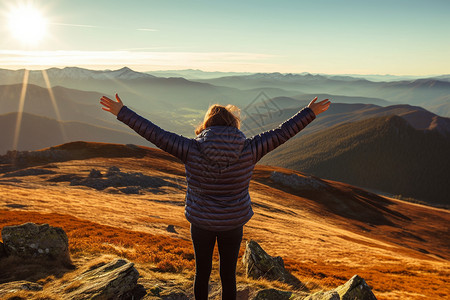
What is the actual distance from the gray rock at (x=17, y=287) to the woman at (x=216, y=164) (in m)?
4.69

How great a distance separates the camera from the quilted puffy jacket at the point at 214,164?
326cm

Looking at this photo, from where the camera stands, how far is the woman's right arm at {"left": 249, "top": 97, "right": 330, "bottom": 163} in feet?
11.6

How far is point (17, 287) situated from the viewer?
5.87 metres

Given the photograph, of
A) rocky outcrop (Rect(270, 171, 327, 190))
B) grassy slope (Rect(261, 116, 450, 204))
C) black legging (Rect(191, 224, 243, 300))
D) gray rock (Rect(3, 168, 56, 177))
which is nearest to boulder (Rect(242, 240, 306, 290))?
black legging (Rect(191, 224, 243, 300))

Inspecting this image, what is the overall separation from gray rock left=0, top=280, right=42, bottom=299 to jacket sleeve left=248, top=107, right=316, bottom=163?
19.6 feet

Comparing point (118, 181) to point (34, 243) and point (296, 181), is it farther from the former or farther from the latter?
point (296, 181)

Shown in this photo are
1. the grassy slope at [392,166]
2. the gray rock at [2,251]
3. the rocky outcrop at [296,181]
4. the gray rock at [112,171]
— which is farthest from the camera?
the grassy slope at [392,166]

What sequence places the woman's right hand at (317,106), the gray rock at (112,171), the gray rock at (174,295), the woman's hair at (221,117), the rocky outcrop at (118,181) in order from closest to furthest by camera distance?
the woman's hair at (221,117), the woman's right hand at (317,106), the gray rock at (174,295), the rocky outcrop at (118,181), the gray rock at (112,171)

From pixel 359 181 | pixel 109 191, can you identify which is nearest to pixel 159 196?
pixel 109 191

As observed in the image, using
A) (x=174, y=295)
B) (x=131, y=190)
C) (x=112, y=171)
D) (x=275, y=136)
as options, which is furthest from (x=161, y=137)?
(x=112, y=171)

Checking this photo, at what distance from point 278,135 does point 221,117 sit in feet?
2.70

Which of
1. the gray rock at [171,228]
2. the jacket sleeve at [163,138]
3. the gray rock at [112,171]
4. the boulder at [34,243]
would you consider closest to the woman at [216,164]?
the jacket sleeve at [163,138]

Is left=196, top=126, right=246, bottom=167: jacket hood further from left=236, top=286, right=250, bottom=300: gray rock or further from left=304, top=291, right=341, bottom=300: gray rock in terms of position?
left=236, top=286, right=250, bottom=300: gray rock

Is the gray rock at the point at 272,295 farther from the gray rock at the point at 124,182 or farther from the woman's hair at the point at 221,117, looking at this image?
the gray rock at the point at 124,182
